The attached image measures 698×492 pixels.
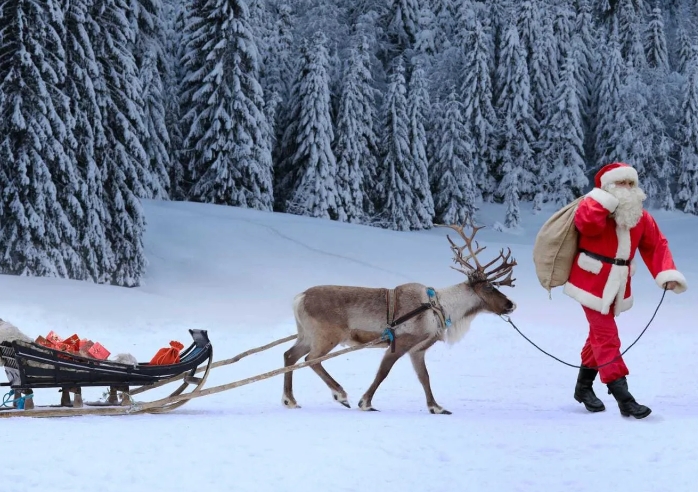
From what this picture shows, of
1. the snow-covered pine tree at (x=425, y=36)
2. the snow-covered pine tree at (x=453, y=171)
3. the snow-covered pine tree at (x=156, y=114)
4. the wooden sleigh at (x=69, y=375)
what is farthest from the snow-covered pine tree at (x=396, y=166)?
the wooden sleigh at (x=69, y=375)

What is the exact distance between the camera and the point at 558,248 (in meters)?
6.67

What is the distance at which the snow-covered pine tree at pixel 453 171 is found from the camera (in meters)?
36.2

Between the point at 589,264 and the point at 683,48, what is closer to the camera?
the point at 589,264

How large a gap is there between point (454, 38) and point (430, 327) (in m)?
38.1

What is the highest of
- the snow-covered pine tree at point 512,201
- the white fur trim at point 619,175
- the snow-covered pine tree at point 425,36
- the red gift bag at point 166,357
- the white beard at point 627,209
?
the snow-covered pine tree at point 425,36

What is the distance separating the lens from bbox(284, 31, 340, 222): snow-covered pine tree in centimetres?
3078

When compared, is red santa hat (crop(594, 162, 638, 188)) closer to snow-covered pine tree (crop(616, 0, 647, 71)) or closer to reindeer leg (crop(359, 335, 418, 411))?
reindeer leg (crop(359, 335, 418, 411))

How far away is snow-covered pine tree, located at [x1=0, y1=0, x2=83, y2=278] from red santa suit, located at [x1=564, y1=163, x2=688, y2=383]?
1322 cm

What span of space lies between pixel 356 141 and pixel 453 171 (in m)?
5.63

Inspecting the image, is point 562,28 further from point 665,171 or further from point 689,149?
point 665,171

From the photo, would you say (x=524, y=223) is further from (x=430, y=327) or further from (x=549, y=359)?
(x=430, y=327)

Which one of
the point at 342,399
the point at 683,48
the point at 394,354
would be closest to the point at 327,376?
the point at 342,399

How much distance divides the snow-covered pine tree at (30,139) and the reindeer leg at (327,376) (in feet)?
38.4

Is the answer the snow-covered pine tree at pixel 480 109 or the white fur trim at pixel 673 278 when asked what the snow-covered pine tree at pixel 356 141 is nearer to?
the snow-covered pine tree at pixel 480 109
